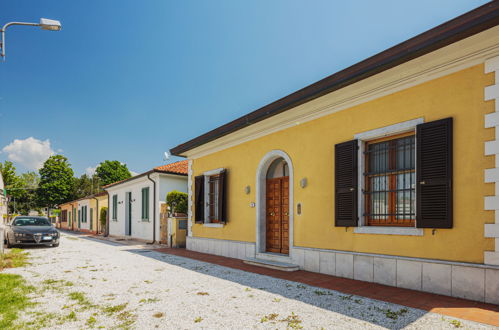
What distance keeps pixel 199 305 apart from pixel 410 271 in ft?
10.8

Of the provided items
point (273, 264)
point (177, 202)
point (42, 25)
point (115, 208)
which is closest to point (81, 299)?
point (273, 264)

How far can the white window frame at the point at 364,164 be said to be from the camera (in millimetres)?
5238

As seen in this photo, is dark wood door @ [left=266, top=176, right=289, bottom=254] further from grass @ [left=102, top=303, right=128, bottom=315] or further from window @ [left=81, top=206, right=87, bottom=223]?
window @ [left=81, top=206, right=87, bottom=223]

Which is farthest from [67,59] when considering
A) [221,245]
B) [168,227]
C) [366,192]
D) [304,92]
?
[366,192]

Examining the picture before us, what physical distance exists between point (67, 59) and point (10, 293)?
9.69 m

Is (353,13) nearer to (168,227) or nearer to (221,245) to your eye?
(221,245)

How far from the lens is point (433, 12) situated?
6.03 metres

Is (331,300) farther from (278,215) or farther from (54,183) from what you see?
(54,183)

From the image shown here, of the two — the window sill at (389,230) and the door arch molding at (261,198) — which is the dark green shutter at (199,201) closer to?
the door arch molding at (261,198)

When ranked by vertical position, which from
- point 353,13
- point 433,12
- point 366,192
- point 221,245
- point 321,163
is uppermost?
point 353,13

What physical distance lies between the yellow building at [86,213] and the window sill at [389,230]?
21.5 meters

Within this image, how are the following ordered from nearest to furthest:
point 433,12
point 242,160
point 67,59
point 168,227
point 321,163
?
point 433,12
point 321,163
point 242,160
point 67,59
point 168,227

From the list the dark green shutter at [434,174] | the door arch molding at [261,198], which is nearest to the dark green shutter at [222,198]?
the door arch molding at [261,198]

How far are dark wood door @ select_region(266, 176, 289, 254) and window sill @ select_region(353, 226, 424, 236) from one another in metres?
2.40
